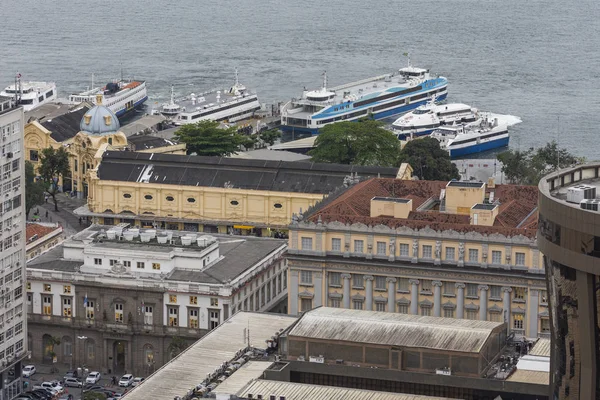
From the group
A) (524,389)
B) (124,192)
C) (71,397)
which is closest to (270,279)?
(71,397)

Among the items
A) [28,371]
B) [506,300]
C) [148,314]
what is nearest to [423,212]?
[506,300]

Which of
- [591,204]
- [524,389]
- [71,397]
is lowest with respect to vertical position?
[71,397]

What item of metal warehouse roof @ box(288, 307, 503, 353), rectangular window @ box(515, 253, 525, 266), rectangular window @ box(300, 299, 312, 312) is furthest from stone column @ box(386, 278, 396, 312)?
metal warehouse roof @ box(288, 307, 503, 353)

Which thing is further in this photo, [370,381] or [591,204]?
[370,381]

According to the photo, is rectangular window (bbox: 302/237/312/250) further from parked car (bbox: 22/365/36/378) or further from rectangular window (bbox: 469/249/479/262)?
parked car (bbox: 22/365/36/378)

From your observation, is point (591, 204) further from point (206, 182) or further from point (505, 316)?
point (206, 182)

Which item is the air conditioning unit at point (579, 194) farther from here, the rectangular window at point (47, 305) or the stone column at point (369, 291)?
the rectangular window at point (47, 305)

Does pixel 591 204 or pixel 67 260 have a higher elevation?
pixel 591 204
